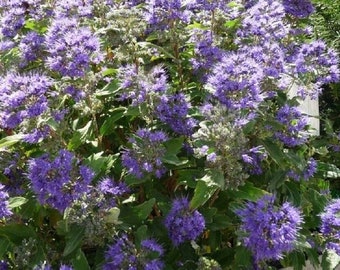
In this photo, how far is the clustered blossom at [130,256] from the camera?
216cm

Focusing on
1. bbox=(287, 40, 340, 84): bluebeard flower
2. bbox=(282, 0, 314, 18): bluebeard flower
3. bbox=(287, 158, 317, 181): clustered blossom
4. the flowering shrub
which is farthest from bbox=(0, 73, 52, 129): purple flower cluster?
bbox=(282, 0, 314, 18): bluebeard flower

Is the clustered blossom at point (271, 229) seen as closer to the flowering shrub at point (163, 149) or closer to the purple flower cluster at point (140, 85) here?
the flowering shrub at point (163, 149)

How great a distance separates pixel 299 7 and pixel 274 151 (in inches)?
58.4

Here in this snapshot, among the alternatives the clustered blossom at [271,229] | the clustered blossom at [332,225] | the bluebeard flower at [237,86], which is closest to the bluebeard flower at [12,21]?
the bluebeard flower at [237,86]

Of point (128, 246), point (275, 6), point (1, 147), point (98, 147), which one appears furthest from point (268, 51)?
point (1, 147)

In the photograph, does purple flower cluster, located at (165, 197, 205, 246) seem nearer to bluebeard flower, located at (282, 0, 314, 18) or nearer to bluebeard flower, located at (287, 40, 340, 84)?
bluebeard flower, located at (287, 40, 340, 84)

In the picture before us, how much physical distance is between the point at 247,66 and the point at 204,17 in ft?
2.97

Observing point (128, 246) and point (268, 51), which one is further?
point (268, 51)

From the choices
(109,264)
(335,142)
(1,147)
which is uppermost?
(1,147)

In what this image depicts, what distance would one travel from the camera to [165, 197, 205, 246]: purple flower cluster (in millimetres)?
2363

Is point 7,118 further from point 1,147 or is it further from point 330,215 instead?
point 330,215

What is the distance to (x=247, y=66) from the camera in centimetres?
247

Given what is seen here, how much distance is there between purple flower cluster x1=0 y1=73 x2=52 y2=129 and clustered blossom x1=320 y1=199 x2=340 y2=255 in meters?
1.41

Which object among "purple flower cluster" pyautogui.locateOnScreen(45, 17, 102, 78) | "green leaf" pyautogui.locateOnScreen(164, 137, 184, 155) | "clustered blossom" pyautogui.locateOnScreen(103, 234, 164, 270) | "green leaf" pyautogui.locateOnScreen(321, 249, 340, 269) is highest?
"purple flower cluster" pyautogui.locateOnScreen(45, 17, 102, 78)
